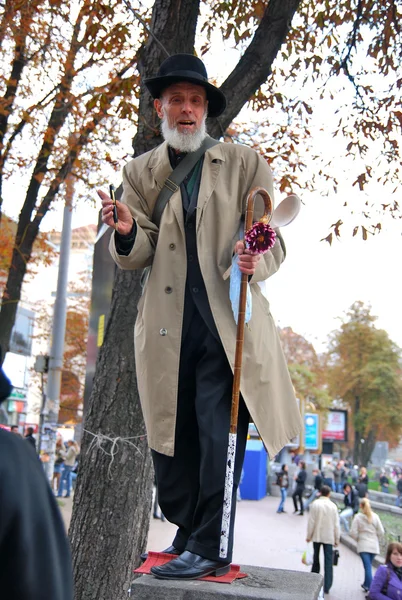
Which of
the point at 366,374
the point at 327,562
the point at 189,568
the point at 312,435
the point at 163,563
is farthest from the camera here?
Answer: the point at 366,374

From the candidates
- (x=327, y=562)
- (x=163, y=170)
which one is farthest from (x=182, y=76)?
(x=327, y=562)

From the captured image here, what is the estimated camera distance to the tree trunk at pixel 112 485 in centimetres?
491

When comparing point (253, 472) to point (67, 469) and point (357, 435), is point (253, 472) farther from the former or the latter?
point (357, 435)

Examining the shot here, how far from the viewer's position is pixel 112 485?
5.06 meters

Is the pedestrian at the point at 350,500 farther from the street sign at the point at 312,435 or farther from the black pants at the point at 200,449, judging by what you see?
the black pants at the point at 200,449

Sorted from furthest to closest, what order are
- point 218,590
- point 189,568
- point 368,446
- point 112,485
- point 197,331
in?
point 368,446 → point 112,485 → point 197,331 → point 189,568 → point 218,590

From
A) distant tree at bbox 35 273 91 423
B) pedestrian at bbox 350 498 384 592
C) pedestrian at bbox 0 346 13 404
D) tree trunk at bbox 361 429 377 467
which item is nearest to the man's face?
pedestrian at bbox 0 346 13 404

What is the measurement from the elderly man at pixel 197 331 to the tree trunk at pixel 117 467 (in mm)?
1524

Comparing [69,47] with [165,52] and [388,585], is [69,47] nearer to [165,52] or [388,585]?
[165,52]

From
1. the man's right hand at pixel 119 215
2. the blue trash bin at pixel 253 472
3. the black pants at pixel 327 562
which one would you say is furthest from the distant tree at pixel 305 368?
the man's right hand at pixel 119 215

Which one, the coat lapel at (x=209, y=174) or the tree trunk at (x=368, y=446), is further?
the tree trunk at (x=368, y=446)

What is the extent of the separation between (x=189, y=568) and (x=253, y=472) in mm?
32209

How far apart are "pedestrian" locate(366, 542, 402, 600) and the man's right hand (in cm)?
852

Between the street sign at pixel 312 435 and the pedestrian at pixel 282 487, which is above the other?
the street sign at pixel 312 435
